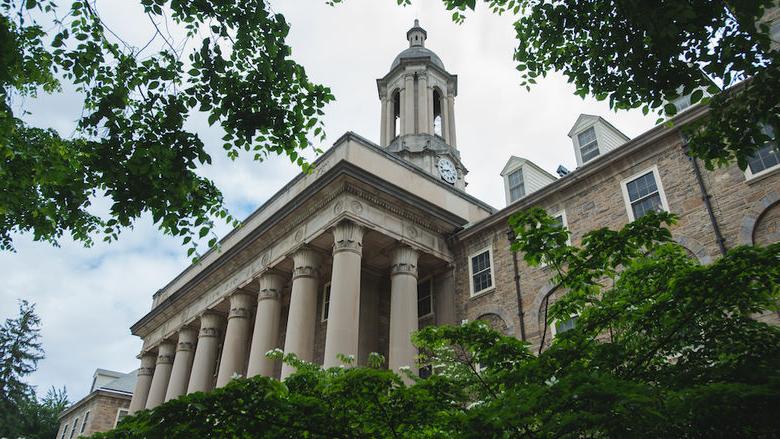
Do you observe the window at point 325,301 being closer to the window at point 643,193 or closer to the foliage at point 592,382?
the window at point 643,193

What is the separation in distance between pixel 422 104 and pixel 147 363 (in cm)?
2363

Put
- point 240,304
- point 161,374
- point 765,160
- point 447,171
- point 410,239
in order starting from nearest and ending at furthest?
point 765,160
point 410,239
point 240,304
point 161,374
point 447,171

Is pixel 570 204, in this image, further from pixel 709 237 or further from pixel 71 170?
pixel 71 170

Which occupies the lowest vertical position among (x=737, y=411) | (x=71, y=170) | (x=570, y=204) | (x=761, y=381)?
(x=737, y=411)

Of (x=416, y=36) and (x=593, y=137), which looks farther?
(x=416, y=36)

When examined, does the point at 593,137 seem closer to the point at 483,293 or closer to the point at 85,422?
the point at 483,293

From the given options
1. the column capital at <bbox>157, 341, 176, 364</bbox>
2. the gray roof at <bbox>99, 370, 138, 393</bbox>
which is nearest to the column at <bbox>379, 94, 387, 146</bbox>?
the column capital at <bbox>157, 341, 176, 364</bbox>

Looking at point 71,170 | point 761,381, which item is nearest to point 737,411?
point 761,381

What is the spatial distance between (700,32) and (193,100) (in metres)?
7.44

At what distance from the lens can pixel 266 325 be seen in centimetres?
2339

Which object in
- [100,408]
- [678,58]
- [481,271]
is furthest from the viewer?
[100,408]

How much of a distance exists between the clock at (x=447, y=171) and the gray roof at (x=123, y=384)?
3232 cm

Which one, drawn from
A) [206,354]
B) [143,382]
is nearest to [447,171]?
[206,354]

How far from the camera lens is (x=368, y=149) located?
23703 millimetres
